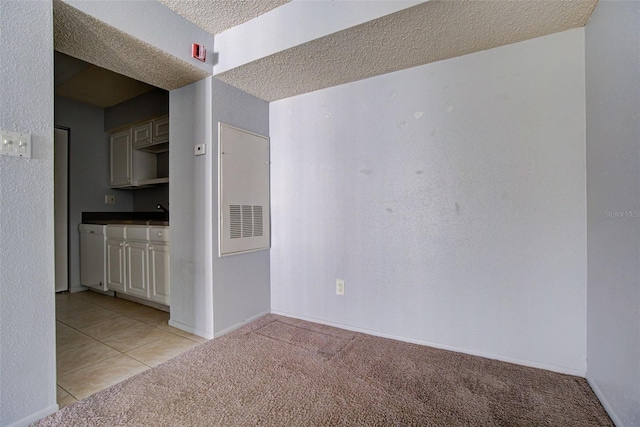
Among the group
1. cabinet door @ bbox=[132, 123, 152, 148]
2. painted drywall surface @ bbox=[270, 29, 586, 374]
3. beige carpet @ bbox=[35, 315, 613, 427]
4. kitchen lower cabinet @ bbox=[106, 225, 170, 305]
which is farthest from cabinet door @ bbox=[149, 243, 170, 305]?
cabinet door @ bbox=[132, 123, 152, 148]

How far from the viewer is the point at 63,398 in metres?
1.53

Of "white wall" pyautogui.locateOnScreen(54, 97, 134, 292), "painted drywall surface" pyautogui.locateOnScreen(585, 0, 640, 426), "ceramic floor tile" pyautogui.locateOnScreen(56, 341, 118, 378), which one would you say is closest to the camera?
"painted drywall surface" pyautogui.locateOnScreen(585, 0, 640, 426)

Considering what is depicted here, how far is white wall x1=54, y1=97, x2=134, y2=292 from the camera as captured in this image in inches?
141

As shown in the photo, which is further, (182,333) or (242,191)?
(242,191)

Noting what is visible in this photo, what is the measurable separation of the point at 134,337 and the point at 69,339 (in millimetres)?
442

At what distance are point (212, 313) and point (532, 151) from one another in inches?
92.0

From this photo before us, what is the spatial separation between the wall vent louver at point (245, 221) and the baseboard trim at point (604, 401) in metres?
2.30

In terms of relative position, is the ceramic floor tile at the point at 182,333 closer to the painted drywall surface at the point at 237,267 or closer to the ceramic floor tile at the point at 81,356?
the painted drywall surface at the point at 237,267

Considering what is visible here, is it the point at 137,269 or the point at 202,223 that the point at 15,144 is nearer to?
the point at 202,223

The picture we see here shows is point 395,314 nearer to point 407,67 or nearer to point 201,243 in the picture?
point 201,243

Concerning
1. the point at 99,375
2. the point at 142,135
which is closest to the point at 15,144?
the point at 99,375

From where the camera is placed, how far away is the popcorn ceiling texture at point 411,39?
1515 mm

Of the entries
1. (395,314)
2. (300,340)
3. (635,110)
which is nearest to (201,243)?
(300,340)

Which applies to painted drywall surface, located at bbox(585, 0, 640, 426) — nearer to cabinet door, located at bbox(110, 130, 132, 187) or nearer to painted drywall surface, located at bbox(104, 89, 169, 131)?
painted drywall surface, located at bbox(104, 89, 169, 131)
